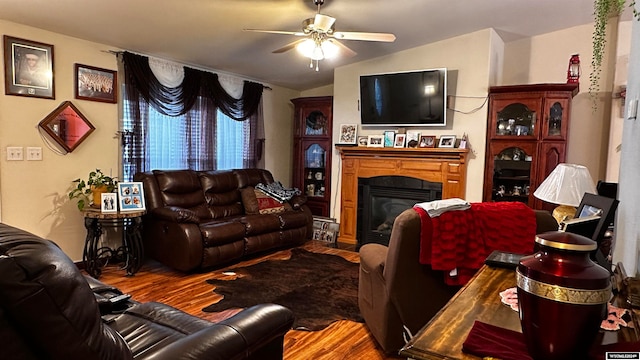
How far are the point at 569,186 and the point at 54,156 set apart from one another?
14.3 ft

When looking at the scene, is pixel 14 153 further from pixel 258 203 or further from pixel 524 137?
pixel 524 137

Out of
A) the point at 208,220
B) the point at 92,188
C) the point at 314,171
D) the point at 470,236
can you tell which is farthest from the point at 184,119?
the point at 470,236

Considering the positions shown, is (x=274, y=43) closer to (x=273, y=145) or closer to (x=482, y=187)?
(x=273, y=145)

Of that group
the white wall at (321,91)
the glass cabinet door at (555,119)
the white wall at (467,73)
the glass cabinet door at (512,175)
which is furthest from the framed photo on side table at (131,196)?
the glass cabinet door at (555,119)

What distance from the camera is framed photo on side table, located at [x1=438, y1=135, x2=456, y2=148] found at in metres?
4.68

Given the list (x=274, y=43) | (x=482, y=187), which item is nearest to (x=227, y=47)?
(x=274, y=43)

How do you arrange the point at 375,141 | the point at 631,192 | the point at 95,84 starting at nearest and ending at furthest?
the point at 631,192 → the point at 95,84 → the point at 375,141

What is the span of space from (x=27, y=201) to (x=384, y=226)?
391cm

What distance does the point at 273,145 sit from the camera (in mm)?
6461

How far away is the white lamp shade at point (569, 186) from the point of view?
8.45 feet

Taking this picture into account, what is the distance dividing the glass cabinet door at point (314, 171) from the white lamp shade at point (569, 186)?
3.75 metres

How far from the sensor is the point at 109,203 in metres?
3.77

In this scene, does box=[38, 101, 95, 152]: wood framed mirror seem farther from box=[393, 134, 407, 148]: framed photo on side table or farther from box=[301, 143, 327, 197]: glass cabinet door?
box=[393, 134, 407, 148]: framed photo on side table

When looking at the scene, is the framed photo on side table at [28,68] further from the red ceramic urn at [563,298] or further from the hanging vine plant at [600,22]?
the hanging vine plant at [600,22]
